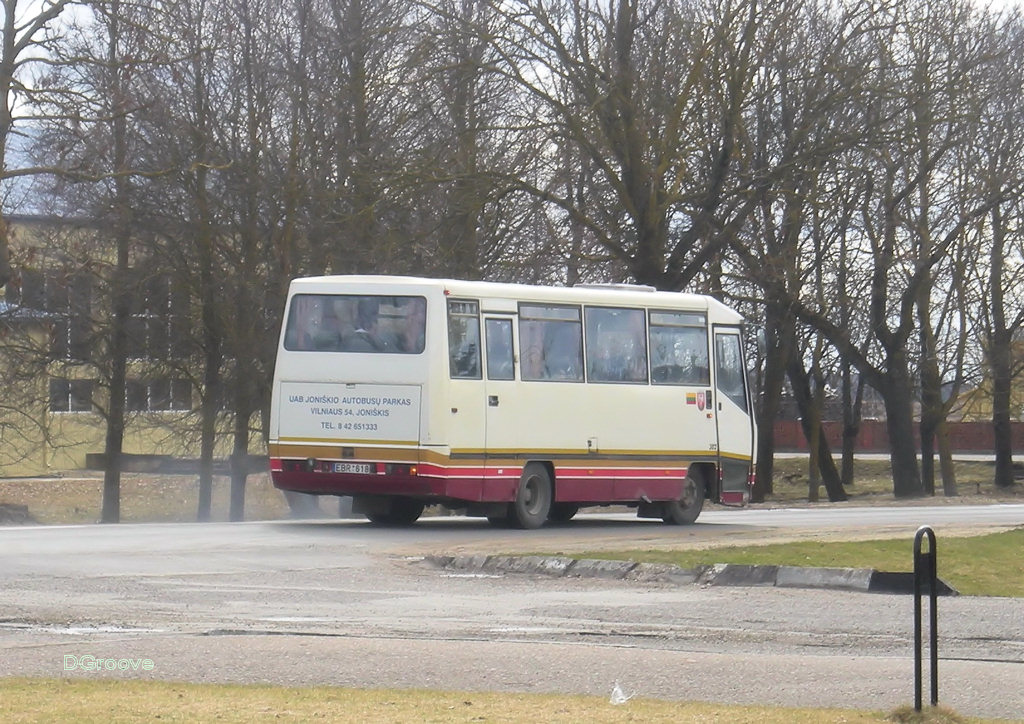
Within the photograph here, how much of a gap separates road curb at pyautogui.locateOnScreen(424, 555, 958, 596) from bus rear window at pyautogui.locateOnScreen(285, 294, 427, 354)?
4628 mm

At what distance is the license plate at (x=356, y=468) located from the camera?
67.1 feet

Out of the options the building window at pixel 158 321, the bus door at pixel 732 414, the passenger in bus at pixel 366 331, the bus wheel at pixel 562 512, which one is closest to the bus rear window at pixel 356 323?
the passenger in bus at pixel 366 331

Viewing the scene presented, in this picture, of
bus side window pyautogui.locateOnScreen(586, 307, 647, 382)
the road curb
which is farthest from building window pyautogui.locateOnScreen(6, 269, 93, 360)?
the road curb

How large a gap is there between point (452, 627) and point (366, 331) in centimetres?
972

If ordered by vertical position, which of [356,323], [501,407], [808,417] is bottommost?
[501,407]

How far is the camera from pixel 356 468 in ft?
67.4

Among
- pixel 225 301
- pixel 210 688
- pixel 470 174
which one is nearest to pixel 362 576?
pixel 210 688

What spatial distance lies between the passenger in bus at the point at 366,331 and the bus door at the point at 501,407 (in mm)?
1360

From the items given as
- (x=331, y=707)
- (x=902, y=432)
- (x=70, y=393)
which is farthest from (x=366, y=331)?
(x=902, y=432)

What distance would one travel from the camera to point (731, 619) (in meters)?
12.4

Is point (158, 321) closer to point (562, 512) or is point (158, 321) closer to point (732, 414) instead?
point (562, 512)

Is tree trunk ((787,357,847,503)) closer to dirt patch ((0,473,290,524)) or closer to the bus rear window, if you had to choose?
dirt patch ((0,473,290,524))

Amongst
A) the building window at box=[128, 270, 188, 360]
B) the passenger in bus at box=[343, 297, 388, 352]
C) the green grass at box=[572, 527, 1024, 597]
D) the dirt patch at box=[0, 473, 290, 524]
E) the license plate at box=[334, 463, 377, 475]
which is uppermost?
the building window at box=[128, 270, 188, 360]

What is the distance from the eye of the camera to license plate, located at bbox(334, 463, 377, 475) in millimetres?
20438
